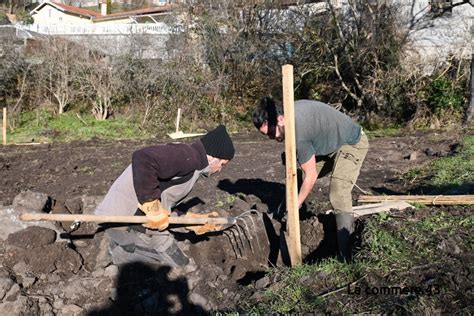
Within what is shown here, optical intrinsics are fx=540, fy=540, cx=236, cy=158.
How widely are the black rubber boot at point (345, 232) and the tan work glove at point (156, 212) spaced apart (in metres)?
1.68

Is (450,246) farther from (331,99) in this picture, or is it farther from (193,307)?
(331,99)

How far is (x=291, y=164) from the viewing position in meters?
4.51

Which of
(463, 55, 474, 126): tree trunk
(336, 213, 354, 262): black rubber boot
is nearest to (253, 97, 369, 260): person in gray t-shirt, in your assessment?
(336, 213, 354, 262): black rubber boot

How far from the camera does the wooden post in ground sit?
14.3 feet

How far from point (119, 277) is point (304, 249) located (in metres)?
1.97

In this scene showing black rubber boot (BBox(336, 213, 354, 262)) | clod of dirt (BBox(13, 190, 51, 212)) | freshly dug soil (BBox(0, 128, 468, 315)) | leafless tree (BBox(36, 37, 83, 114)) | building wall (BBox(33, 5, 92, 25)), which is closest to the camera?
freshly dug soil (BBox(0, 128, 468, 315))

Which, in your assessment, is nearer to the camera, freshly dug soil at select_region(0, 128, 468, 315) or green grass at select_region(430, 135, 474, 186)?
freshly dug soil at select_region(0, 128, 468, 315)

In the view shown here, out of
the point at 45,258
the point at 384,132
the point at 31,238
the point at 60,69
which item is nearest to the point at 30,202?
the point at 31,238

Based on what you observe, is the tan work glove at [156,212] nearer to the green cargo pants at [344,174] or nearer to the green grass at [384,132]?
the green cargo pants at [344,174]

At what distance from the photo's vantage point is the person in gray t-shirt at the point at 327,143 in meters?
4.64

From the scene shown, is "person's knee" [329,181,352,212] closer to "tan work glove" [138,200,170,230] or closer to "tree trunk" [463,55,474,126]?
"tan work glove" [138,200,170,230]

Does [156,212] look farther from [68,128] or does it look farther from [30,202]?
[68,128]

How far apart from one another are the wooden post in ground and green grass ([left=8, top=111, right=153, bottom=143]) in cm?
1185

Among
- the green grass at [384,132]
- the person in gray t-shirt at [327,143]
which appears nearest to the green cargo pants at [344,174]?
the person in gray t-shirt at [327,143]
